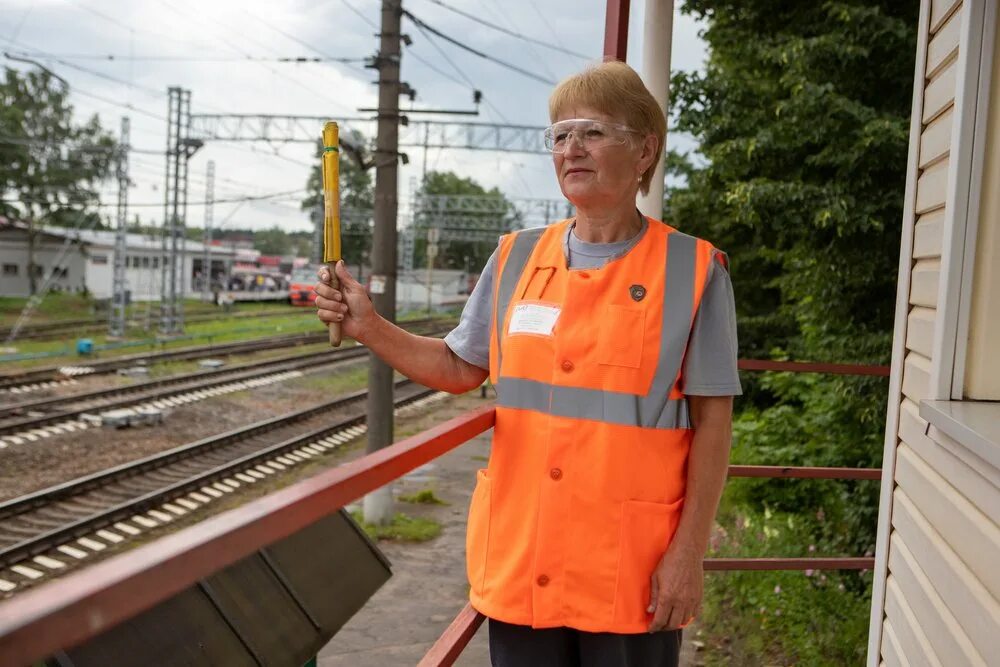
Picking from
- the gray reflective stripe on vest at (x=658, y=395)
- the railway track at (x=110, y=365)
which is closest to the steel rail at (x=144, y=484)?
the railway track at (x=110, y=365)

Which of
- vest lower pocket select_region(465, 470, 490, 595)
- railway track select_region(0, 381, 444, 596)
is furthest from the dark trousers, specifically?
railway track select_region(0, 381, 444, 596)

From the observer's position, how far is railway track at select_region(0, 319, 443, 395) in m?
17.2

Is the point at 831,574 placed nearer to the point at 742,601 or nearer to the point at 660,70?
the point at 742,601

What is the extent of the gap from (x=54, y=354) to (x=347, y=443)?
1017 centimetres

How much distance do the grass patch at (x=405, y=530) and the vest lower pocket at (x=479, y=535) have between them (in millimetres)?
7813

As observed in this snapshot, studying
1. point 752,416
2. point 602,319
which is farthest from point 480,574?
point 752,416

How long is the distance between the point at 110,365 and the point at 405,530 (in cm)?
1254

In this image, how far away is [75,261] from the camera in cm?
4509

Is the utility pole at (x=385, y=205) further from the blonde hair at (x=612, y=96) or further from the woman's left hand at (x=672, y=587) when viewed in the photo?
the woman's left hand at (x=672, y=587)

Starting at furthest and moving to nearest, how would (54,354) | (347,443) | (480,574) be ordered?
1. (54,354)
2. (347,443)
3. (480,574)

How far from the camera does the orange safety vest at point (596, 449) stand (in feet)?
6.03

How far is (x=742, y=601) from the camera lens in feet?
18.1

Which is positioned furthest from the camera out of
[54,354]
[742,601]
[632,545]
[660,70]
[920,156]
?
[54,354]

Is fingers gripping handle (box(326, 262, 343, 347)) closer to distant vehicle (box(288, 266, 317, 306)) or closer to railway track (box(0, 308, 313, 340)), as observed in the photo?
railway track (box(0, 308, 313, 340))
